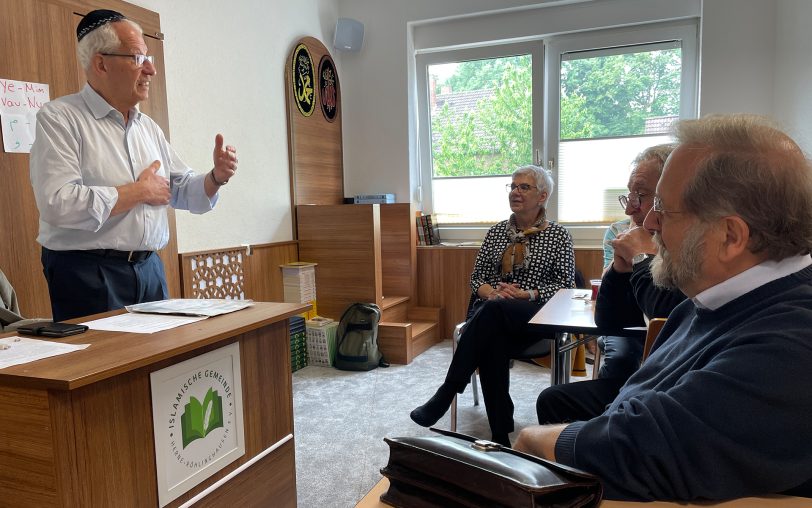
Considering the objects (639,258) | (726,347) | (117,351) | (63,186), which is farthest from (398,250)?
(726,347)

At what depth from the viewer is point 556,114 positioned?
164 inches

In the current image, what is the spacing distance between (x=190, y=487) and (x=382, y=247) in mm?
3257

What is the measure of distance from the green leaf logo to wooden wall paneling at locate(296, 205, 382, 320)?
99.6 inches

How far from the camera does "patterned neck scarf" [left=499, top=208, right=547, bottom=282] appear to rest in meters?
2.79

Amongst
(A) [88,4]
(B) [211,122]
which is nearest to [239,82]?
(B) [211,122]

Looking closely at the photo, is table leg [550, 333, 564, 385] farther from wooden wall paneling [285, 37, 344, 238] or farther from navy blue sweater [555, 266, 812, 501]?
wooden wall paneling [285, 37, 344, 238]

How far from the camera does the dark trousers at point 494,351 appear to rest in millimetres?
2354

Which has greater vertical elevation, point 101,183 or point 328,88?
point 328,88

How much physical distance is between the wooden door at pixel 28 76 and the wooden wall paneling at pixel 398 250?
7.91 feet

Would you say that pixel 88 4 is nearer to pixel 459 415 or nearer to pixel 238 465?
pixel 238 465

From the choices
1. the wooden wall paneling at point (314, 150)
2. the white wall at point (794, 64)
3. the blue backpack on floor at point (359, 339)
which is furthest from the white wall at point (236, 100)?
the white wall at point (794, 64)

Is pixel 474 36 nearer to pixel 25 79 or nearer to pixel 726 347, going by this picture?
pixel 25 79

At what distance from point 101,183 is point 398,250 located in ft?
9.49

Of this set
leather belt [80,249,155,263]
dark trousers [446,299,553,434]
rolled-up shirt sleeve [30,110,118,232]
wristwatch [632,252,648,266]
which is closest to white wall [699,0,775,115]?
dark trousers [446,299,553,434]
